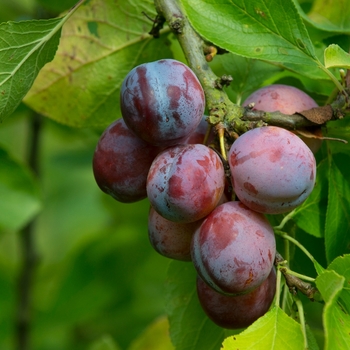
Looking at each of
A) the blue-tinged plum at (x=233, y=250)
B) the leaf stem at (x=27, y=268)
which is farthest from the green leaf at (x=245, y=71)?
the leaf stem at (x=27, y=268)

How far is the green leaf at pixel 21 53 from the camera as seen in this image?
121 centimetres

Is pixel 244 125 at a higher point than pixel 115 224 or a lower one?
higher

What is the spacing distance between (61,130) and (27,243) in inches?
19.7

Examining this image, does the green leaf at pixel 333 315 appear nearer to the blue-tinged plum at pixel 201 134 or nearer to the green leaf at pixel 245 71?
the blue-tinged plum at pixel 201 134

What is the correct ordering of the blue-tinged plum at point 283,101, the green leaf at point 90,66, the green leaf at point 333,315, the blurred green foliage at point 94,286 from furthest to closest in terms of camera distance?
the blurred green foliage at point 94,286 < the green leaf at point 90,66 < the blue-tinged plum at point 283,101 < the green leaf at point 333,315

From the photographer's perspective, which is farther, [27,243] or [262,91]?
[27,243]

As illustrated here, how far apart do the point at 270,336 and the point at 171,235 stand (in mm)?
246

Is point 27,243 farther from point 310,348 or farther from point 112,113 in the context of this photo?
point 310,348

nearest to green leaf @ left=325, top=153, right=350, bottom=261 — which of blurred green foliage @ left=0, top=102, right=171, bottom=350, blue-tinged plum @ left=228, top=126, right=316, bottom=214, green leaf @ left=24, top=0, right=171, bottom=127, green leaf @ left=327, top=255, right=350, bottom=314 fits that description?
green leaf @ left=327, top=255, right=350, bottom=314

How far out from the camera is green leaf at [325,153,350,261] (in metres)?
1.24

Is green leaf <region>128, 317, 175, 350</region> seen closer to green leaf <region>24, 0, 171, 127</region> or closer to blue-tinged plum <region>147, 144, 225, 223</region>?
green leaf <region>24, 0, 171, 127</region>

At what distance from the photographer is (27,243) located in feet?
7.75

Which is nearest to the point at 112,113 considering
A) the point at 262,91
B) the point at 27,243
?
the point at 262,91

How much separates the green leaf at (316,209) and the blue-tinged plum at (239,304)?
200 millimetres
